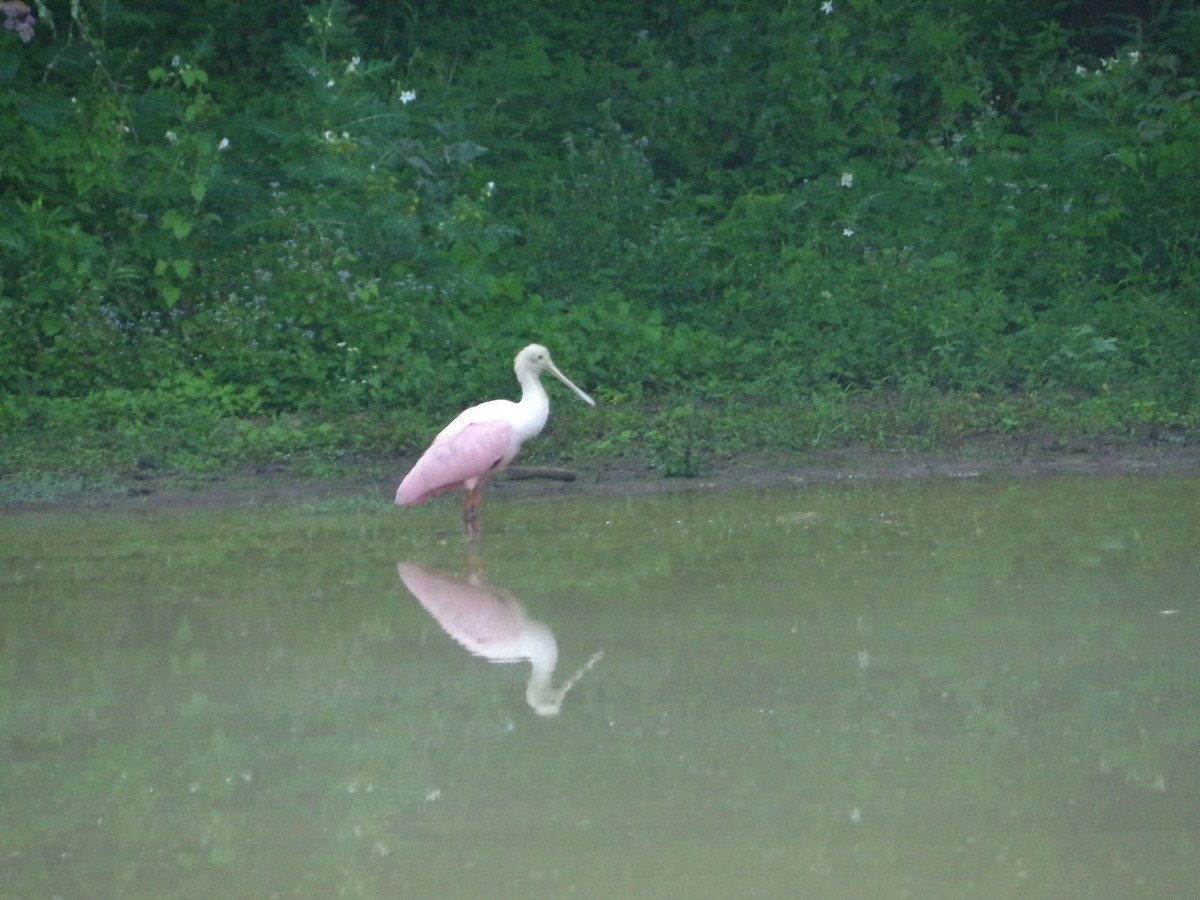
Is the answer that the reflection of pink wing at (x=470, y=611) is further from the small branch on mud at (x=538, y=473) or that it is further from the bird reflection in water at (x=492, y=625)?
the small branch on mud at (x=538, y=473)

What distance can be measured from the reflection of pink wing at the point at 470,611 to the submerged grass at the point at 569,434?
2.37 m

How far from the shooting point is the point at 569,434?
10.1 meters

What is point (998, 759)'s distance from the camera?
4715 mm

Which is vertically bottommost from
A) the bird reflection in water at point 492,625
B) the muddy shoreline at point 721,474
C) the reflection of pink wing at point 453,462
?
the muddy shoreline at point 721,474

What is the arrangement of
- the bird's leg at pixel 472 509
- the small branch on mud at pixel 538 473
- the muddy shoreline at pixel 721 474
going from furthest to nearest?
the small branch on mud at pixel 538 473, the muddy shoreline at pixel 721 474, the bird's leg at pixel 472 509

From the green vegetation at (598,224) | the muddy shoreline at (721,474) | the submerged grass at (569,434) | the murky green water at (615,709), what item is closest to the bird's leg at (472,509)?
the murky green water at (615,709)

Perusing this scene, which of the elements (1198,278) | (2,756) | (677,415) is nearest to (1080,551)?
(677,415)

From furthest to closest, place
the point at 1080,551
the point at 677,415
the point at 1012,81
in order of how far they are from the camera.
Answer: the point at 1012,81 → the point at 677,415 → the point at 1080,551

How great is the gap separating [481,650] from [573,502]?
2.87m

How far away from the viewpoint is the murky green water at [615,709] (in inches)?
162

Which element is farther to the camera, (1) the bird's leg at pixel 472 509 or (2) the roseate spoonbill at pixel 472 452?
(2) the roseate spoonbill at pixel 472 452

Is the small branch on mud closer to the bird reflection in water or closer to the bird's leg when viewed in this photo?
the bird's leg

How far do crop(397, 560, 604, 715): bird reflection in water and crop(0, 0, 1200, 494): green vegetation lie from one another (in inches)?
98.1

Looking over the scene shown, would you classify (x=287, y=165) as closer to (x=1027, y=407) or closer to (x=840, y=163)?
(x=840, y=163)
